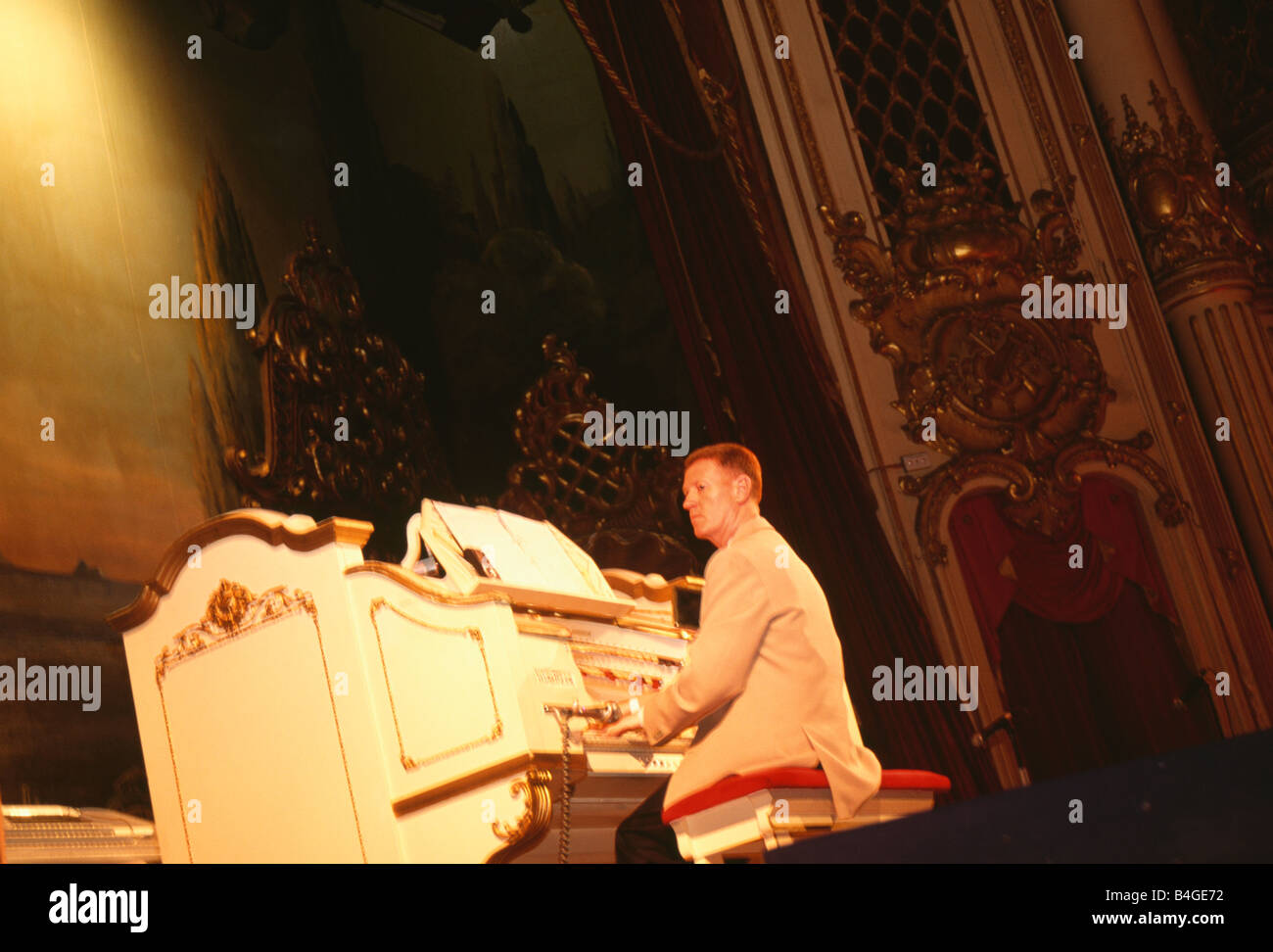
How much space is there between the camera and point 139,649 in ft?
11.7

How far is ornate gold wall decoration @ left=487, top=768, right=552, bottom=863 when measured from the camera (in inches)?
119

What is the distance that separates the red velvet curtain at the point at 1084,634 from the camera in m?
6.43

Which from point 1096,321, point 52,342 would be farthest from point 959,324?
point 52,342

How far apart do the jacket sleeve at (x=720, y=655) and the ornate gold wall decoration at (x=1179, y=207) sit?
15.4 feet

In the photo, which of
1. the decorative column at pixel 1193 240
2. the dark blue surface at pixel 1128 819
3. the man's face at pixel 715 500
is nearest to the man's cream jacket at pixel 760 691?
the man's face at pixel 715 500

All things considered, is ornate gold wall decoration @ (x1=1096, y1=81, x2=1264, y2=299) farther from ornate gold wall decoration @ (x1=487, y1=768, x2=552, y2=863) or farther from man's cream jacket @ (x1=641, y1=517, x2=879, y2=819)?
ornate gold wall decoration @ (x1=487, y1=768, x2=552, y2=863)

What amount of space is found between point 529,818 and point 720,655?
0.58 m

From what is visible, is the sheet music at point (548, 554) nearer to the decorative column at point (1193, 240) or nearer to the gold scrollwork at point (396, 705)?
the gold scrollwork at point (396, 705)

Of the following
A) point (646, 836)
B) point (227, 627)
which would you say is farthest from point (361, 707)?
point (646, 836)

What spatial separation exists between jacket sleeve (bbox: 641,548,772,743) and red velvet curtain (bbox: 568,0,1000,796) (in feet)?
9.22

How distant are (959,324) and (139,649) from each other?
471cm

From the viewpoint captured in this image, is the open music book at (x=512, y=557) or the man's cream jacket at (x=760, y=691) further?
the open music book at (x=512, y=557)

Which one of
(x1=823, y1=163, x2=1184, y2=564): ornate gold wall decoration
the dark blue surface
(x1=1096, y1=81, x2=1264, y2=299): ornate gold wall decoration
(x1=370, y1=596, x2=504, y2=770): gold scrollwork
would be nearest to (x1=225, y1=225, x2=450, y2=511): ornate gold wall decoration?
(x1=370, y1=596, x2=504, y2=770): gold scrollwork

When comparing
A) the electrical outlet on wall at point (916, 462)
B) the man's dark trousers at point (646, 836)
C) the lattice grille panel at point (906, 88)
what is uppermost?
the lattice grille panel at point (906, 88)
